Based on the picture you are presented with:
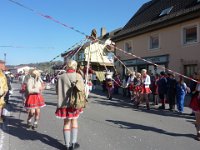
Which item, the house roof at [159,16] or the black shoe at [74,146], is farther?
the house roof at [159,16]

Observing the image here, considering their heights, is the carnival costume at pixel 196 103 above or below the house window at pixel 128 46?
below

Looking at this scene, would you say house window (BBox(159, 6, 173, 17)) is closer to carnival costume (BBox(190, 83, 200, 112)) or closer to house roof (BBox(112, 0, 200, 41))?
house roof (BBox(112, 0, 200, 41))

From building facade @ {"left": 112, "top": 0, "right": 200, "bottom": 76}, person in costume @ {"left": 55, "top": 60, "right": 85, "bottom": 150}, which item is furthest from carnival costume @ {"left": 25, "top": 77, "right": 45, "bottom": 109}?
building facade @ {"left": 112, "top": 0, "right": 200, "bottom": 76}

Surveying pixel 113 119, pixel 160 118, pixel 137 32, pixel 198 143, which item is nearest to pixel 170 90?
→ pixel 160 118

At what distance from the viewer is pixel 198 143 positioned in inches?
295

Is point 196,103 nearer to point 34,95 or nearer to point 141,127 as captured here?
point 141,127

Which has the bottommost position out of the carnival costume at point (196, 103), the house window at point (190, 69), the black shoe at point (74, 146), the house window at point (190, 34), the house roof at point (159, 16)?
the black shoe at point (74, 146)

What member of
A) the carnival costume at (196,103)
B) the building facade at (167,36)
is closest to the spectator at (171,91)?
the building facade at (167,36)

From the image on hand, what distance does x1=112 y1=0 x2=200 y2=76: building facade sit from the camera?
1914 cm

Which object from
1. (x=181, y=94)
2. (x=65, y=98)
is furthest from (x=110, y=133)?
(x=181, y=94)

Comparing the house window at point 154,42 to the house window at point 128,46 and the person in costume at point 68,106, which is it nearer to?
the house window at point 128,46

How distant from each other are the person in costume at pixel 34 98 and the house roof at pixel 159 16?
11.9 m

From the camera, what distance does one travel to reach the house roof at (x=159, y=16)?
19297 mm

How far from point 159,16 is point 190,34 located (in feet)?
13.1
